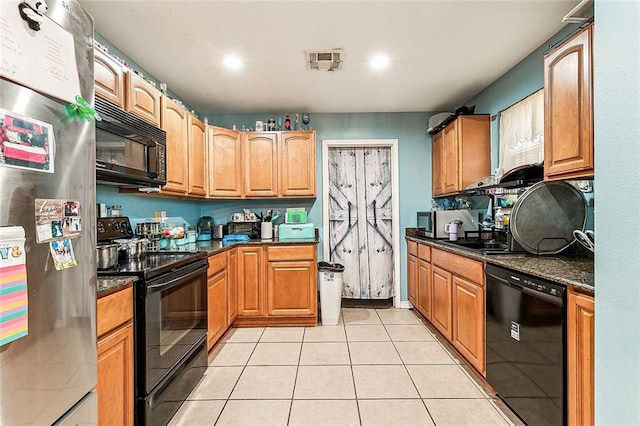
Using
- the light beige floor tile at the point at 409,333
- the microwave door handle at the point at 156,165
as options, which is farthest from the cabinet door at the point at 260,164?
the light beige floor tile at the point at 409,333

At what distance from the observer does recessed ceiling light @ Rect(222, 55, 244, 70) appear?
2428mm

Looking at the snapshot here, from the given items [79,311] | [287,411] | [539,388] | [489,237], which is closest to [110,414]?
[79,311]

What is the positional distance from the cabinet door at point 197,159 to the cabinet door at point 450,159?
106 inches

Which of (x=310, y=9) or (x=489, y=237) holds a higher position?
(x=310, y=9)

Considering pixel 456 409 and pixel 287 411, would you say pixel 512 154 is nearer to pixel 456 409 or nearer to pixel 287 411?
pixel 456 409

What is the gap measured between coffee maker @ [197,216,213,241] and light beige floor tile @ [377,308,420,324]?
227 cm

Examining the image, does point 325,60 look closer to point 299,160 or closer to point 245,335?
point 299,160

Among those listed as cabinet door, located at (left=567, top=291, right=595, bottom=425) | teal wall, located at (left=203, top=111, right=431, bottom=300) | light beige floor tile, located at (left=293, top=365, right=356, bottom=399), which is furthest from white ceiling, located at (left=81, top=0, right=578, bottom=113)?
light beige floor tile, located at (left=293, top=365, right=356, bottom=399)

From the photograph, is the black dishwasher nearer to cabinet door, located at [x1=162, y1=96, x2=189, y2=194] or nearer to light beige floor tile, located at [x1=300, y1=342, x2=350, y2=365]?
light beige floor tile, located at [x1=300, y1=342, x2=350, y2=365]

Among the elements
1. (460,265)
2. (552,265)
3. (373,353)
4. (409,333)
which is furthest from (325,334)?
(552,265)

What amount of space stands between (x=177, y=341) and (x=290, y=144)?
240cm

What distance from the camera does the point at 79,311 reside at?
0.98 metres

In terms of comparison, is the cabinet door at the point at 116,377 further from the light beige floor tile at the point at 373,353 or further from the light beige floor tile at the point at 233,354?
the light beige floor tile at the point at 373,353

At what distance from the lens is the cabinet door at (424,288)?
119 inches
